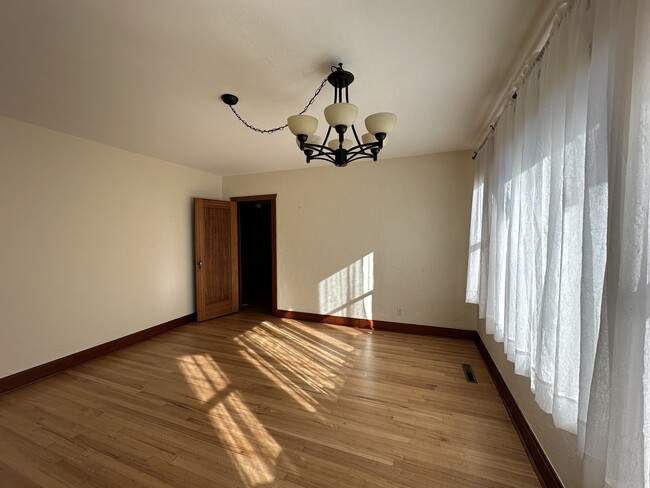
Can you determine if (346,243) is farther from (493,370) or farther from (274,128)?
(493,370)

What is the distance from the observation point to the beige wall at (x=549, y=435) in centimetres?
125

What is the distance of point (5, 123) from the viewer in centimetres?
238

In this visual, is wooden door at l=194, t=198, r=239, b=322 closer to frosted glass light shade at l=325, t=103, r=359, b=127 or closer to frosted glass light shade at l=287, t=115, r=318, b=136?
frosted glass light shade at l=287, t=115, r=318, b=136

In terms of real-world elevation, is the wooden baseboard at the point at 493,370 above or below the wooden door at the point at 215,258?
below

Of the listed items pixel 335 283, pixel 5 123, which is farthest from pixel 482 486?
pixel 5 123

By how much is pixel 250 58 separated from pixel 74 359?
365 centimetres

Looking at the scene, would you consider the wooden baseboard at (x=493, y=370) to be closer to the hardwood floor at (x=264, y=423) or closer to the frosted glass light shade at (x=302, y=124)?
the hardwood floor at (x=264, y=423)

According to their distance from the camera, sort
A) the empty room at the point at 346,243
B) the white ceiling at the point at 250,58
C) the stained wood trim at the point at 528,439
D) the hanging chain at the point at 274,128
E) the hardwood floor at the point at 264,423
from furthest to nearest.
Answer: the hanging chain at the point at 274,128 < the hardwood floor at the point at 264,423 < the stained wood trim at the point at 528,439 < the white ceiling at the point at 250,58 < the empty room at the point at 346,243

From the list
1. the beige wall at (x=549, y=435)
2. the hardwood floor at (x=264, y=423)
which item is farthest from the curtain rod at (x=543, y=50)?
the hardwood floor at (x=264, y=423)

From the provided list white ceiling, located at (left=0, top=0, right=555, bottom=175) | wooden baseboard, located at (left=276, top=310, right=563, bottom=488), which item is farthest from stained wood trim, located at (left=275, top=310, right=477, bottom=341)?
white ceiling, located at (left=0, top=0, right=555, bottom=175)

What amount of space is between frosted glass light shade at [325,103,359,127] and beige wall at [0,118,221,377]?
319cm

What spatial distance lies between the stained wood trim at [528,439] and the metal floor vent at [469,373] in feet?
0.59

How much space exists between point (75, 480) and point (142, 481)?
0.42 m

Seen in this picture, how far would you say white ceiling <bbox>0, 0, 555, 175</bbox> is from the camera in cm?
128
